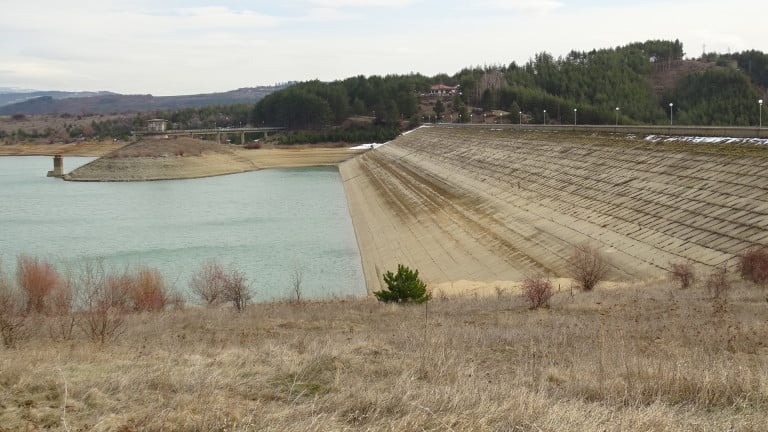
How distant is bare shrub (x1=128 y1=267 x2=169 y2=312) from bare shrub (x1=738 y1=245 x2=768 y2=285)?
44.3 feet

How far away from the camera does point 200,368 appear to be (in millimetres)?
7426

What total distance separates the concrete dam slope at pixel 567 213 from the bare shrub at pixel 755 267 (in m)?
2.22

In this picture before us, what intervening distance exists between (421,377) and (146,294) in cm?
1307

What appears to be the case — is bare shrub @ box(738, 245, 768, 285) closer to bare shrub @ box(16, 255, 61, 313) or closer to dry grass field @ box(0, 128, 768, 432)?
dry grass field @ box(0, 128, 768, 432)

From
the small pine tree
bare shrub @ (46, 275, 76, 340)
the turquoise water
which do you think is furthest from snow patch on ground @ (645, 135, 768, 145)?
bare shrub @ (46, 275, 76, 340)

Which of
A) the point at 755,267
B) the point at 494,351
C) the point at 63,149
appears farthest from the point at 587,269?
the point at 63,149

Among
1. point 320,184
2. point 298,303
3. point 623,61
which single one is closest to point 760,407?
point 298,303

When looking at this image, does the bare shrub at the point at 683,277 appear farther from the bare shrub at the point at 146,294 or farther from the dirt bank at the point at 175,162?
the dirt bank at the point at 175,162

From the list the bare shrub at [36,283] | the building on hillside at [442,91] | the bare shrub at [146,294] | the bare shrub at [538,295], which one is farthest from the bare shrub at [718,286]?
the building on hillside at [442,91]

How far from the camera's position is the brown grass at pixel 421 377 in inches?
206

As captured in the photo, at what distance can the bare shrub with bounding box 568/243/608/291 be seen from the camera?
1734 cm

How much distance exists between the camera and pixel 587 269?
17.7 meters

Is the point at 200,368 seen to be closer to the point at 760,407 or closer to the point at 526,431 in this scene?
the point at 526,431

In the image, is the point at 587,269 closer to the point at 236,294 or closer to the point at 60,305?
the point at 236,294
